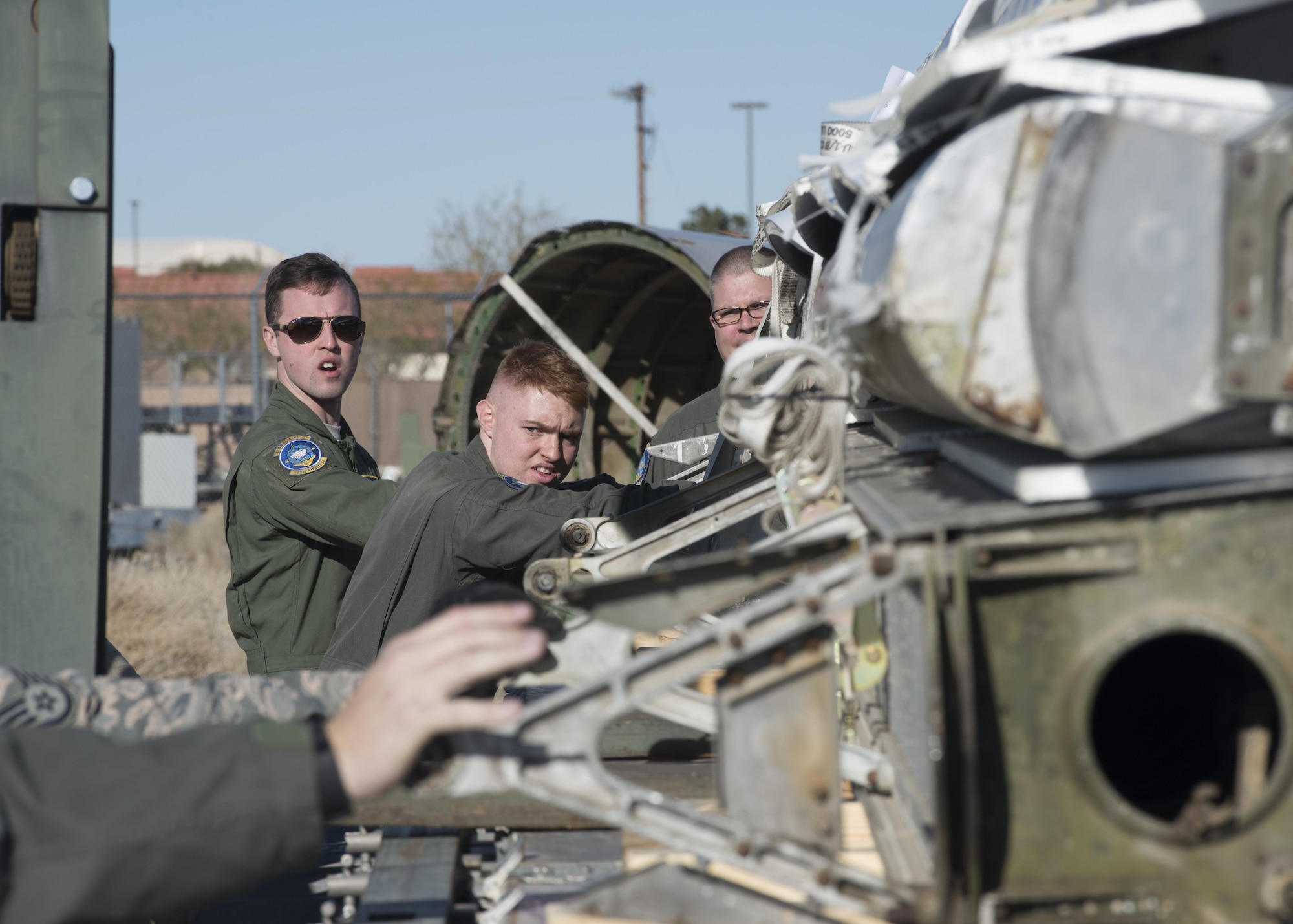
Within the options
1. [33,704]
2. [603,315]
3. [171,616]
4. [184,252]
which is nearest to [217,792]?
[33,704]

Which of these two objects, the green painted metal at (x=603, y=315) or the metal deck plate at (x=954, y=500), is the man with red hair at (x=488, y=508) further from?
the green painted metal at (x=603, y=315)

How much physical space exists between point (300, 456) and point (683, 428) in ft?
7.54

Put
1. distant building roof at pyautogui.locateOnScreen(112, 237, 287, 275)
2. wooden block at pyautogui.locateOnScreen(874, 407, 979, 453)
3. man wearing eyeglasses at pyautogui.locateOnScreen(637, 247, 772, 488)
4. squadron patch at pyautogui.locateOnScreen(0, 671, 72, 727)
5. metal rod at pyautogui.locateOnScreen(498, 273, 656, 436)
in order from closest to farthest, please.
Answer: squadron patch at pyautogui.locateOnScreen(0, 671, 72, 727) < wooden block at pyautogui.locateOnScreen(874, 407, 979, 453) < man wearing eyeglasses at pyautogui.locateOnScreen(637, 247, 772, 488) < metal rod at pyautogui.locateOnScreen(498, 273, 656, 436) < distant building roof at pyautogui.locateOnScreen(112, 237, 287, 275)

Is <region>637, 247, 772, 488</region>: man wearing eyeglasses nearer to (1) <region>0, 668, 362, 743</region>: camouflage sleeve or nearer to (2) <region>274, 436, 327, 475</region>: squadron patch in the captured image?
(2) <region>274, 436, 327, 475</region>: squadron patch

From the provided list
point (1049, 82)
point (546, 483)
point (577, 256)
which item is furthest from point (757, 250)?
point (577, 256)

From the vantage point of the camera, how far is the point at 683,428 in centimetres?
624

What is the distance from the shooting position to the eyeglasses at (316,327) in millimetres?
4742

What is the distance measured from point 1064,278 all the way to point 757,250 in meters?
2.94

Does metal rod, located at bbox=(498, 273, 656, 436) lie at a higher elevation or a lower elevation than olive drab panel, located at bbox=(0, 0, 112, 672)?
higher

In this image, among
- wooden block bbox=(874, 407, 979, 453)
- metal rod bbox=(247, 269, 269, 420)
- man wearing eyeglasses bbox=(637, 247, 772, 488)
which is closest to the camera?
wooden block bbox=(874, 407, 979, 453)

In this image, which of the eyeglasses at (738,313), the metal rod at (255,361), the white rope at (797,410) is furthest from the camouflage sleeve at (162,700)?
the metal rod at (255,361)

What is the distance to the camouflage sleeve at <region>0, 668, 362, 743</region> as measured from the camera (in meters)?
2.38

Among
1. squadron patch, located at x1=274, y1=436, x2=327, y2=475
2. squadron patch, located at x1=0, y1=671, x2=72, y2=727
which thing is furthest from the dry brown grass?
squadron patch, located at x1=0, y1=671, x2=72, y2=727

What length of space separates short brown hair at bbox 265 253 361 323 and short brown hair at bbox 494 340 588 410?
84 centimetres
